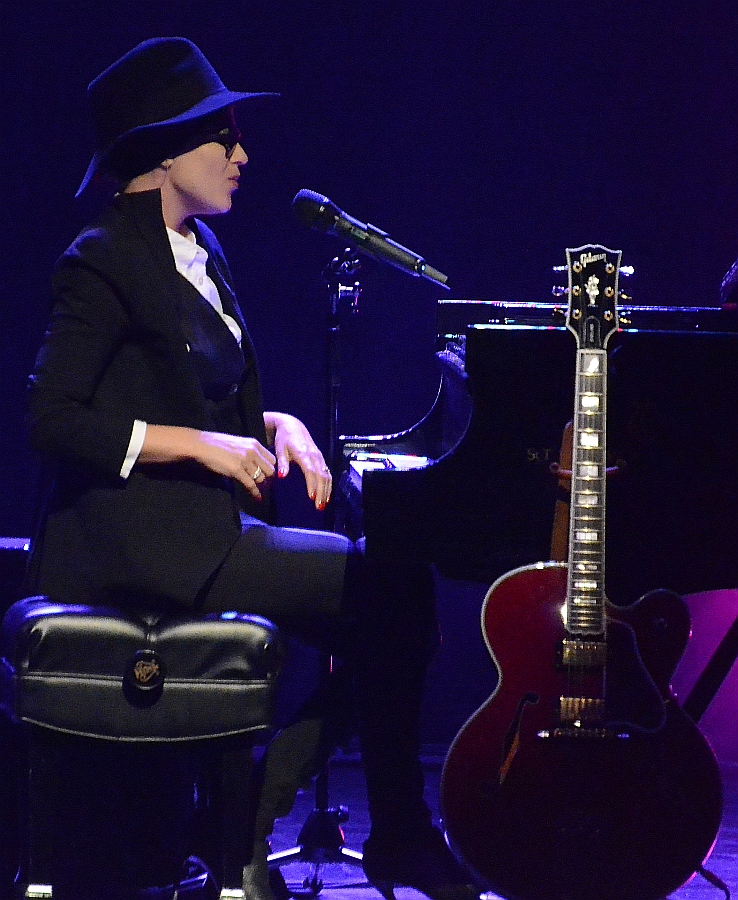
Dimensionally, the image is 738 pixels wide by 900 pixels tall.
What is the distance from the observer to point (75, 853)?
2.72 meters

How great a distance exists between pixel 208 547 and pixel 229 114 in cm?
97

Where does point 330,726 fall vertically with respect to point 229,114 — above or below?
below

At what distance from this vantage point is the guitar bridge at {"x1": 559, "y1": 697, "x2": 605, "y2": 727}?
99.5 inches

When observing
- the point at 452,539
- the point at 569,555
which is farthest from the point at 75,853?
the point at 569,555

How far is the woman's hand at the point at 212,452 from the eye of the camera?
8.39 ft

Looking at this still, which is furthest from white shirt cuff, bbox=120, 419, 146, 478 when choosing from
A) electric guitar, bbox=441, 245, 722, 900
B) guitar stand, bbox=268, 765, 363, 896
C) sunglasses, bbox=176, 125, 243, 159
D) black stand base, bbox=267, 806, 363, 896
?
black stand base, bbox=267, 806, 363, 896

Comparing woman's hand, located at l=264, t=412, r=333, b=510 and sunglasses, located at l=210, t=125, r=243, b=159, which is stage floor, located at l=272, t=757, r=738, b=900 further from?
sunglasses, located at l=210, t=125, r=243, b=159

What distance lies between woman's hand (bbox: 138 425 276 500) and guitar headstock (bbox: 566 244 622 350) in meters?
0.68

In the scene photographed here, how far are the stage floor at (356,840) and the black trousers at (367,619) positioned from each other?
0.42 meters

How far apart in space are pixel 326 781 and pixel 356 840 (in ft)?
1.02

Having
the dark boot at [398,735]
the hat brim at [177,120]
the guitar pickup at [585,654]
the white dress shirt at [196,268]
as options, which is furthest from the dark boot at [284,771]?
the hat brim at [177,120]

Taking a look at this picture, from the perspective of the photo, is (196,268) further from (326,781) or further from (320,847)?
(320,847)

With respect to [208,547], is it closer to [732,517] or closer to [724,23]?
[732,517]

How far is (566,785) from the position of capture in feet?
8.30
